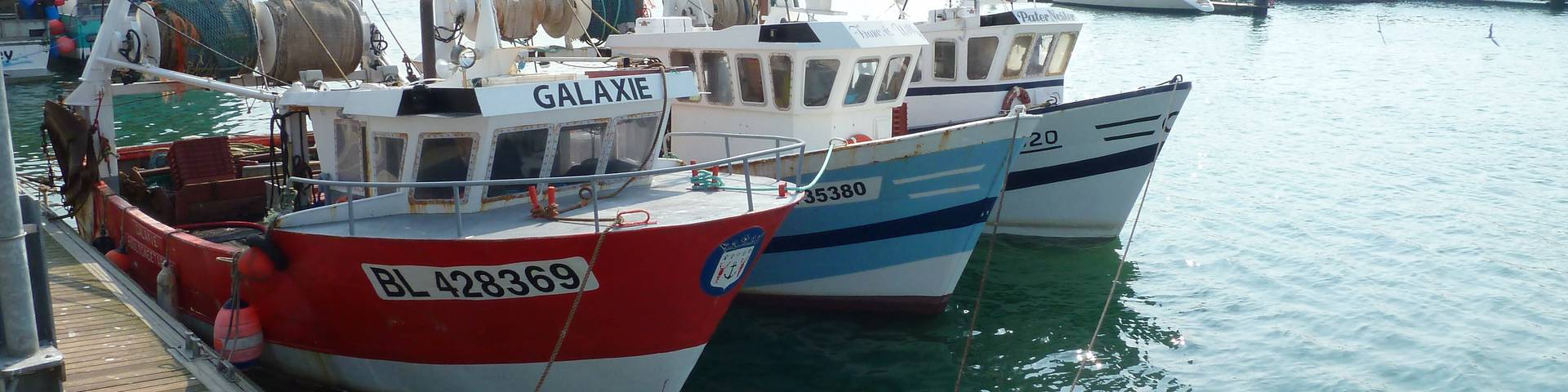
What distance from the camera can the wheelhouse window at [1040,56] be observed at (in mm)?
16781

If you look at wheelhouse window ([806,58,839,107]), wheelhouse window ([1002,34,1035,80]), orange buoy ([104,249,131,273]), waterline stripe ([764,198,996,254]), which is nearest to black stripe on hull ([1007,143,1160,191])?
wheelhouse window ([1002,34,1035,80])

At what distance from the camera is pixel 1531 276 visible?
1580 cm

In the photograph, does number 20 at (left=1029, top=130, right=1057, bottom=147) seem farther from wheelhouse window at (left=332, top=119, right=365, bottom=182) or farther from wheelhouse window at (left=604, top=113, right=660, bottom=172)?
wheelhouse window at (left=332, top=119, right=365, bottom=182)

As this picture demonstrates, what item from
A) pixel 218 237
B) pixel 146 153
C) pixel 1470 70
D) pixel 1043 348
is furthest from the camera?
pixel 1470 70

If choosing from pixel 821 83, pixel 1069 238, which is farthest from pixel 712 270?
pixel 1069 238

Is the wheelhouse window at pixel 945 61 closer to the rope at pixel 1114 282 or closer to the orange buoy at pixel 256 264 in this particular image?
the rope at pixel 1114 282

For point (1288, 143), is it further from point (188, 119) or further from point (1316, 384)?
point (188, 119)

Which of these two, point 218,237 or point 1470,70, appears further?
point 1470,70

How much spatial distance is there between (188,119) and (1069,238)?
21.6m

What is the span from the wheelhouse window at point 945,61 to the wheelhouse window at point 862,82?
3.28m

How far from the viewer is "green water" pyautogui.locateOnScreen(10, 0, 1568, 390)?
476 inches

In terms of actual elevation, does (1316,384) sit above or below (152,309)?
below

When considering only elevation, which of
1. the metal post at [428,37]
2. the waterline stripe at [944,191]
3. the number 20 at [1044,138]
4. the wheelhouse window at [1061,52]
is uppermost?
the metal post at [428,37]

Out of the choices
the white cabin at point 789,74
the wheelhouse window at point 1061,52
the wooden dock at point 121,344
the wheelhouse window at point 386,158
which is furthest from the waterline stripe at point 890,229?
the wooden dock at point 121,344
